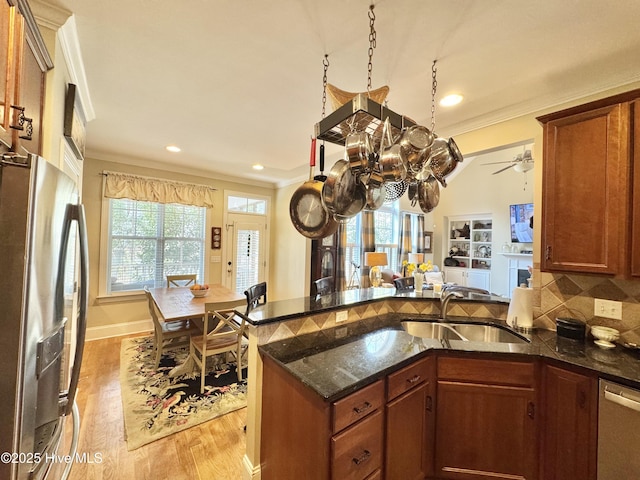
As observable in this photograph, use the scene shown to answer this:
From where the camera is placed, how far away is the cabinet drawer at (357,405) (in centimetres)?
109

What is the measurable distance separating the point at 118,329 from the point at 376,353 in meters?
4.15

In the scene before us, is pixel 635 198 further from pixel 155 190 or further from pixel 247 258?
pixel 155 190

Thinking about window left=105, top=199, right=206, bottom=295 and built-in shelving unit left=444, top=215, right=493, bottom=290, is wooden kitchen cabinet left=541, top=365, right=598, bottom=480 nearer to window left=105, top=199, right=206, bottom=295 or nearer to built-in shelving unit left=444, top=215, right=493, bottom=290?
window left=105, top=199, right=206, bottom=295

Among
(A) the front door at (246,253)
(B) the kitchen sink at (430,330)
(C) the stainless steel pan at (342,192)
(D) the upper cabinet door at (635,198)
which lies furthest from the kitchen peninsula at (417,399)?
(A) the front door at (246,253)

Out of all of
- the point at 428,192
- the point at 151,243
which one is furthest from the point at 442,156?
the point at 151,243

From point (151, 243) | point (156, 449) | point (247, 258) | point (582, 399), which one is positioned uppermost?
point (151, 243)

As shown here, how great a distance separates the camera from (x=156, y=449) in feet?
6.02

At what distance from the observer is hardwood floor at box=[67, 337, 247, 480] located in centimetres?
165

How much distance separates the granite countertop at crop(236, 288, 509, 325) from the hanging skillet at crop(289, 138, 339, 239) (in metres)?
0.50

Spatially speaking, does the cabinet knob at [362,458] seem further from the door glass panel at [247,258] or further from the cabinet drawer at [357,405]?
the door glass panel at [247,258]

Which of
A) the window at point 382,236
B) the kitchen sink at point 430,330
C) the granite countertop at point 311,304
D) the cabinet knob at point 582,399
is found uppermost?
the window at point 382,236

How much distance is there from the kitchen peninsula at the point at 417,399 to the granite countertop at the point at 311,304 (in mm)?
17

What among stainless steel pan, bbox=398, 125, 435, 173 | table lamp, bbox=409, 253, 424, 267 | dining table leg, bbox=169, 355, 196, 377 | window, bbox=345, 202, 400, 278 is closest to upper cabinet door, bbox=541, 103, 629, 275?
stainless steel pan, bbox=398, 125, 435, 173

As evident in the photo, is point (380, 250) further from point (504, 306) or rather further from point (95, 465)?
point (95, 465)
